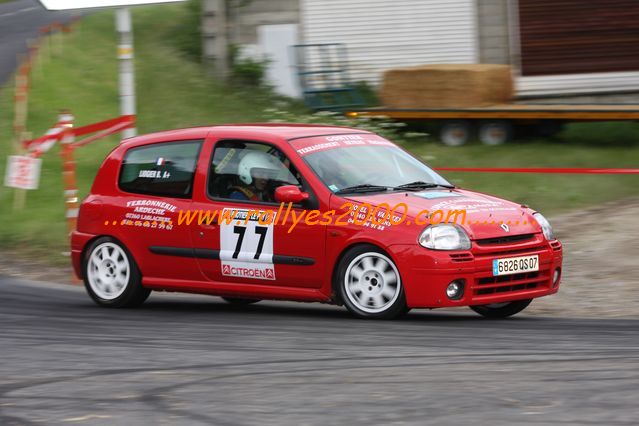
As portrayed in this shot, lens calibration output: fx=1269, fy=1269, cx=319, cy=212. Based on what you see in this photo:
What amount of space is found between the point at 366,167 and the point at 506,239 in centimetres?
141

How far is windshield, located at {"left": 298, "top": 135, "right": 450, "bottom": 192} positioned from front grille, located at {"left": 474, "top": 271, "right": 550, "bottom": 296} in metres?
1.22

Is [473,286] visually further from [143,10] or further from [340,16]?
[143,10]

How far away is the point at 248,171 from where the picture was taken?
410 inches

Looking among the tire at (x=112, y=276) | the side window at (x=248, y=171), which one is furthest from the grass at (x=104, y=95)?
the side window at (x=248, y=171)

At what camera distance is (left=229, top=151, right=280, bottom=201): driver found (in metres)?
10.3

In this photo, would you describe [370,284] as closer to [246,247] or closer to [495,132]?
[246,247]

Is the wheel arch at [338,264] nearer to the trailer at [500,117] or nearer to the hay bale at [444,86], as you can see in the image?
the trailer at [500,117]

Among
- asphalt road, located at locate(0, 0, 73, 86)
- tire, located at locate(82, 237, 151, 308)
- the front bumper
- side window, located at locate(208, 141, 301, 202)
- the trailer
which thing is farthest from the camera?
asphalt road, located at locate(0, 0, 73, 86)

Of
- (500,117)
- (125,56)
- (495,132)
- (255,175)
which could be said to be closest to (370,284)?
(255,175)

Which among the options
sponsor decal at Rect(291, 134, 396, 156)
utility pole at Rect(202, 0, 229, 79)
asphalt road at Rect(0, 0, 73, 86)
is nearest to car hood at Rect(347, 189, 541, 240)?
sponsor decal at Rect(291, 134, 396, 156)

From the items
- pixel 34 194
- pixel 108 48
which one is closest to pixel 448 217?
pixel 34 194

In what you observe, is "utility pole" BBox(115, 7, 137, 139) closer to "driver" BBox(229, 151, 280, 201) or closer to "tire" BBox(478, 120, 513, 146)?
"driver" BBox(229, 151, 280, 201)

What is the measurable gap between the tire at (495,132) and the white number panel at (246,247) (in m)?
12.3

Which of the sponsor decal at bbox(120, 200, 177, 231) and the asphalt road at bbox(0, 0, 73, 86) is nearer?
the sponsor decal at bbox(120, 200, 177, 231)
